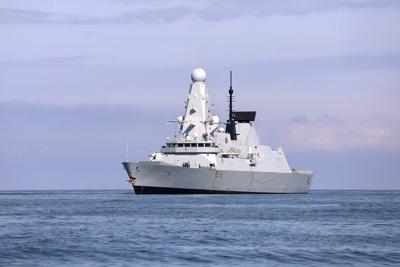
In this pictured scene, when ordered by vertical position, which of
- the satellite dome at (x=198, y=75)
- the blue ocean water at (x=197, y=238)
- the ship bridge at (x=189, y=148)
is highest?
the satellite dome at (x=198, y=75)

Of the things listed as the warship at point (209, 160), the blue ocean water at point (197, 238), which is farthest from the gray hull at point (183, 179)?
the blue ocean water at point (197, 238)

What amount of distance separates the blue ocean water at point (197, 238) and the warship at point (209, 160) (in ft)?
92.2

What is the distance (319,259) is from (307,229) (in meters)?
14.5

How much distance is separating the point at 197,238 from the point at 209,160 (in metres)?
52.9

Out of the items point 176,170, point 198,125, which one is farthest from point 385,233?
point 198,125

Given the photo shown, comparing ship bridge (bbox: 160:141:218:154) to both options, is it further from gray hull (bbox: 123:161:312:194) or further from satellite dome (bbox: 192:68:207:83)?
satellite dome (bbox: 192:68:207:83)

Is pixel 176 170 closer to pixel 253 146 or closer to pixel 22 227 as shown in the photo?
pixel 253 146

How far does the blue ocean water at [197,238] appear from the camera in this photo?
124ft

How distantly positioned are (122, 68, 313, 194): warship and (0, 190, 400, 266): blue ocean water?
92.2 ft

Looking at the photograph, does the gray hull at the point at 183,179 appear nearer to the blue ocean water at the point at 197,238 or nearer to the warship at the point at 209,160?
the warship at the point at 209,160

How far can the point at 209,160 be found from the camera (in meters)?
98.2

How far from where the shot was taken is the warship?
96812 mm

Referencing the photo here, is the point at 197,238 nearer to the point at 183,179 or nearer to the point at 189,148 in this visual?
the point at 183,179

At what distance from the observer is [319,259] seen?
125 ft
